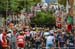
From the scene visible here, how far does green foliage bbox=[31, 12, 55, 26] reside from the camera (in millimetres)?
8030

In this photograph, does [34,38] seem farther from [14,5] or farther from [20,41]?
[14,5]

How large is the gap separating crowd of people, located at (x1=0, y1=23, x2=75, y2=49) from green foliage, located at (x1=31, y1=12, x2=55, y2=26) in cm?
23

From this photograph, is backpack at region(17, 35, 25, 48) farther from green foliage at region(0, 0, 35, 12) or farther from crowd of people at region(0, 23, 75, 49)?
green foliage at region(0, 0, 35, 12)

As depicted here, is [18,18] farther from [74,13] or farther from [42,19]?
[74,13]

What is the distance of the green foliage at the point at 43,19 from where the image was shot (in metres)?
8.03

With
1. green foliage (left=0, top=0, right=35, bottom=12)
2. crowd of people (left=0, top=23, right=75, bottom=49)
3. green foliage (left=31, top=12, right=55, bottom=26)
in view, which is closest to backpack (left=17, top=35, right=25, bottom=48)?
crowd of people (left=0, top=23, right=75, bottom=49)

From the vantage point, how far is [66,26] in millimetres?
8711

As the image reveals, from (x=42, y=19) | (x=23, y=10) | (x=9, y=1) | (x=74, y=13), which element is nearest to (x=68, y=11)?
(x=74, y=13)

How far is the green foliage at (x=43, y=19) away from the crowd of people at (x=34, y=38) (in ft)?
0.77

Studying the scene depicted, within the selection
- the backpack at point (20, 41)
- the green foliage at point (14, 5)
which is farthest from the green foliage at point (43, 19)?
the backpack at point (20, 41)

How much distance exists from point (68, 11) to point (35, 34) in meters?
1.58

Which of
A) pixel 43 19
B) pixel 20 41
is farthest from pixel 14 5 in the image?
pixel 20 41

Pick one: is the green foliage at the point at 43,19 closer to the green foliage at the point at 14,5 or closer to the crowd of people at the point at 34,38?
the crowd of people at the point at 34,38

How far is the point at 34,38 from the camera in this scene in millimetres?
7969
